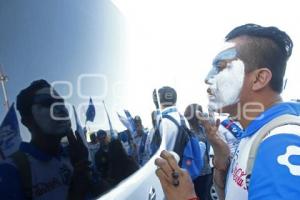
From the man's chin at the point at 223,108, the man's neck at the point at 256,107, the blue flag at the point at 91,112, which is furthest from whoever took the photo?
the man's chin at the point at 223,108

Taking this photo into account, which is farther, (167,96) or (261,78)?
(167,96)

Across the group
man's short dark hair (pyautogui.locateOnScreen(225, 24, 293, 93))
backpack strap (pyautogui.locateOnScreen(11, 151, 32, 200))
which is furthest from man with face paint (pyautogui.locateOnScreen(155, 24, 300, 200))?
backpack strap (pyautogui.locateOnScreen(11, 151, 32, 200))

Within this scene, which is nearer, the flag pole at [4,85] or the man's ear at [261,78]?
the flag pole at [4,85]

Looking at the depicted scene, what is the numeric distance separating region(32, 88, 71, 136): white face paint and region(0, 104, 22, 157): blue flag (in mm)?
66

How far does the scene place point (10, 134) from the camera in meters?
1.10

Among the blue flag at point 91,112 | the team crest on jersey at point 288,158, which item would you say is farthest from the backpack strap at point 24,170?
the team crest on jersey at point 288,158

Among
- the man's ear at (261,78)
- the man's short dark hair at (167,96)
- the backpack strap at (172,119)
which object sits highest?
the man's ear at (261,78)

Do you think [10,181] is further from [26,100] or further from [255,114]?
[255,114]

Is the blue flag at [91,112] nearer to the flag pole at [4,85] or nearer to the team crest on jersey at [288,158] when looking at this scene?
the flag pole at [4,85]

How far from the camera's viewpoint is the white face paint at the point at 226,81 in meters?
1.70

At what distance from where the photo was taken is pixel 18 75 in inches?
44.9

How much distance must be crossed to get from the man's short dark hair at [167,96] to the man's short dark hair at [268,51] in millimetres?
2523

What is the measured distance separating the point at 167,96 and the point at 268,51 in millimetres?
2718

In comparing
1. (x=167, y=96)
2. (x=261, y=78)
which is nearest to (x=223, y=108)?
(x=261, y=78)
